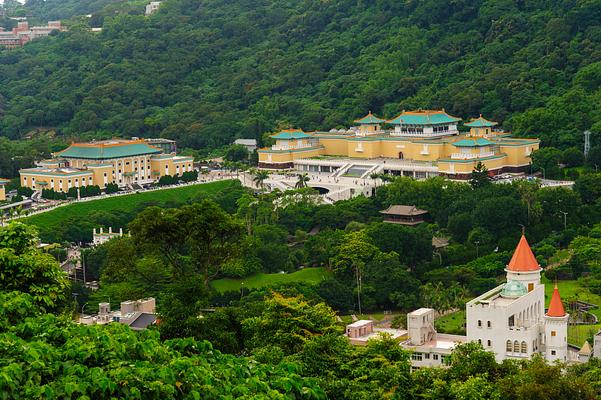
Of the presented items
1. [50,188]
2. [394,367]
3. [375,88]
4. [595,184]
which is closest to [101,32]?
[375,88]

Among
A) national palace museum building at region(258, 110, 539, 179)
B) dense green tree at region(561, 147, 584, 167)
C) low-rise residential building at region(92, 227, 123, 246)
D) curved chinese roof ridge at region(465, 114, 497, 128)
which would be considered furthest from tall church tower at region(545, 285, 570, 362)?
curved chinese roof ridge at region(465, 114, 497, 128)

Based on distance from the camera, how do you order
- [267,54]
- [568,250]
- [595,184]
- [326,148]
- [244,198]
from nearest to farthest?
[568,250] < [595,184] < [244,198] < [326,148] < [267,54]

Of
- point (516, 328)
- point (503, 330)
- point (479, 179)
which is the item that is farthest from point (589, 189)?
point (503, 330)

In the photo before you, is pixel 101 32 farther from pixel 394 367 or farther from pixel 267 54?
pixel 394 367

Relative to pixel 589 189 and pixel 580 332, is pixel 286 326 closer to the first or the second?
pixel 580 332

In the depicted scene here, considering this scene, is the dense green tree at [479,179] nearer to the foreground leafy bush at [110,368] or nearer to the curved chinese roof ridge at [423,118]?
the curved chinese roof ridge at [423,118]
